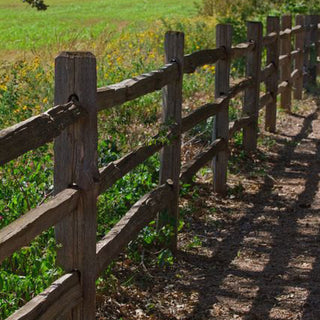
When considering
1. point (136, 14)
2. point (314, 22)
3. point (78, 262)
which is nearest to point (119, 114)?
point (78, 262)

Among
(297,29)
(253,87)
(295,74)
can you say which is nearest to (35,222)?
(253,87)

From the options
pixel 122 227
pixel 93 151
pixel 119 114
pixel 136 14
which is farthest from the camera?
pixel 136 14

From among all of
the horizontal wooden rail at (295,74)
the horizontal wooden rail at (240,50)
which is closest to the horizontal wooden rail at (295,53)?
the horizontal wooden rail at (295,74)

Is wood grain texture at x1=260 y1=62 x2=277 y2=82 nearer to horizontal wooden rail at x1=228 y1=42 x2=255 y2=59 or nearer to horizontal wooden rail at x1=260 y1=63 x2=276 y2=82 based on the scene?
horizontal wooden rail at x1=260 y1=63 x2=276 y2=82

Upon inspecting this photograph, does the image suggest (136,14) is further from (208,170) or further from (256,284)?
(256,284)

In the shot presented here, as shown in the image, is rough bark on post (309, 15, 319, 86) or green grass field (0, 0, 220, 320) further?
rough bark on post (309, 15, 319, 86)

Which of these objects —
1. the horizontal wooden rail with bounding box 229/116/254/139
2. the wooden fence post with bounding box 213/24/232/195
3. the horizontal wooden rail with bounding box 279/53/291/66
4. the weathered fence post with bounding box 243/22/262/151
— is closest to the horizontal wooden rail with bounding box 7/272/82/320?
the wooden fence post with bounding box 213/24/232/195

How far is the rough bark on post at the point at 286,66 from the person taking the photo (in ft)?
39.8

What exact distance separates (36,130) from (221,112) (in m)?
4.39

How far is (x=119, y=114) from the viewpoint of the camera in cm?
883

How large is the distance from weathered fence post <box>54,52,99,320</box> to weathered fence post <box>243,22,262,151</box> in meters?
5.43

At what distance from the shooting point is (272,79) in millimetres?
10891

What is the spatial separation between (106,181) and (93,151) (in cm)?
55

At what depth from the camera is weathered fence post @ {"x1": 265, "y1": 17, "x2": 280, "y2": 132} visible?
1069cm
